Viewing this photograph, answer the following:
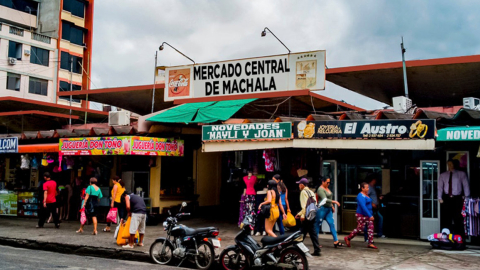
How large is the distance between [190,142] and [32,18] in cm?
3903

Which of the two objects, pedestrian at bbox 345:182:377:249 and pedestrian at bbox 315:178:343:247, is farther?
pedestrian at bbox 315:178:343:247

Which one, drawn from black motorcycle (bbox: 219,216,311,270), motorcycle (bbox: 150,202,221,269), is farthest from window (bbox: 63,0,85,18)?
black motorcycle (bbox: 219,216,311,270)

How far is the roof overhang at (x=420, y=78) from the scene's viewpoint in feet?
49.6

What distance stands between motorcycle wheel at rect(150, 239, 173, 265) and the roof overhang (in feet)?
29.3

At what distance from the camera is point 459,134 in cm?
1124

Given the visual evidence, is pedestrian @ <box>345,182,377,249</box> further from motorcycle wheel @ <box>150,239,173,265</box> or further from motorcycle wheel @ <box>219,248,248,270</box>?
motorcycle wheel @ <box>150,239,173,265</box>

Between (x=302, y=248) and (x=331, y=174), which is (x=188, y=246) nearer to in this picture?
(x=302, y=248)

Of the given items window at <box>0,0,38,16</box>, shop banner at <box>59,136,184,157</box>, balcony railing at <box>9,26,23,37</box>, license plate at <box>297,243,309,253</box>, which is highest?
window at <box>0,0,38,16</box>

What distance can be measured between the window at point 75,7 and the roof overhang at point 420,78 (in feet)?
135

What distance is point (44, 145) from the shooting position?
18281 mm

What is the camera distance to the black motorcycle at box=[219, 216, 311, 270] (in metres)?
9.07

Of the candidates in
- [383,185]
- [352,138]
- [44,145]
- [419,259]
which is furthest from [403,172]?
[44,145]

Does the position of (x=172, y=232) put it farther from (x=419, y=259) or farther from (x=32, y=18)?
(x=32, y=18)

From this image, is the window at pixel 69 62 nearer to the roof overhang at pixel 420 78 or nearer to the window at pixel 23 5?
the window at pixel 23 5
